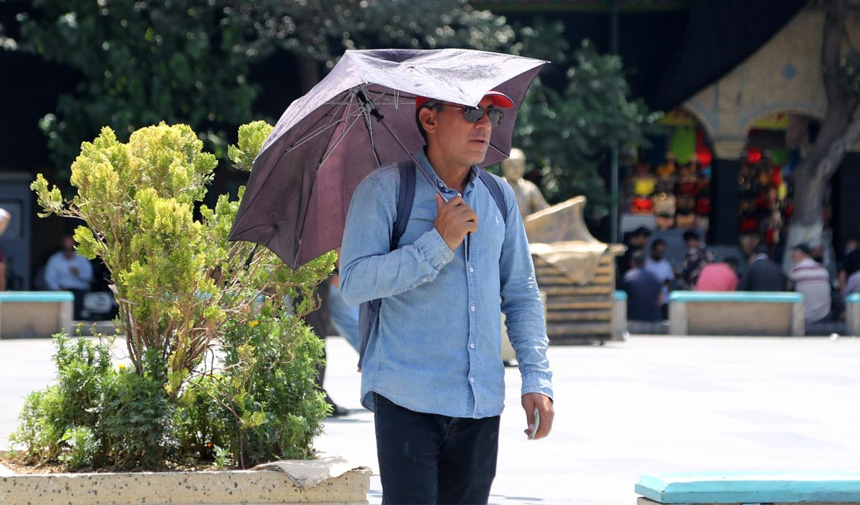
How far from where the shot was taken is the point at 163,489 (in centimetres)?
511

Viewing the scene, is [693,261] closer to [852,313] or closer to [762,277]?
[762,277]

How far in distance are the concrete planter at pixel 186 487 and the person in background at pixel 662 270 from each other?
14.9m

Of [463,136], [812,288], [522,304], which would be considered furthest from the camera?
[812,288]

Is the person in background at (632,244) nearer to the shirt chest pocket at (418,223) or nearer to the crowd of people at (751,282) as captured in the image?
the crowd of people at (751,282)

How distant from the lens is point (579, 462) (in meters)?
8.24

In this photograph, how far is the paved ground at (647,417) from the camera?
26.0 ft

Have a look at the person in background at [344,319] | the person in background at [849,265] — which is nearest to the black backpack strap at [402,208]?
the person in background at [344,319]

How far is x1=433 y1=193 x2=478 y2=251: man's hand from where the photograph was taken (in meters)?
3.88

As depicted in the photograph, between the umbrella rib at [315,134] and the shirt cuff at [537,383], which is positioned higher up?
the umbrella rib at [315,134]

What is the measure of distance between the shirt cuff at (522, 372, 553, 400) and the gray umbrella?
0.80m

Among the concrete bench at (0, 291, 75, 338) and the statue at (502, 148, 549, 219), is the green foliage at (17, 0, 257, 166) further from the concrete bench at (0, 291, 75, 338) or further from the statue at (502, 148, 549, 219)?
the statue at (502, 148, 549, 219)

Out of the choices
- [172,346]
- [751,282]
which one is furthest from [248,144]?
[751,282]

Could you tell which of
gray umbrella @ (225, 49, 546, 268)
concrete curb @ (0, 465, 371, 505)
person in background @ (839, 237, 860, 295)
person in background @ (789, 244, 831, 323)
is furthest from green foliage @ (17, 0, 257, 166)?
gray umbrella @ (225, 49, 546, 268)

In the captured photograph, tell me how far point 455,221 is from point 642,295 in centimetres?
1588
